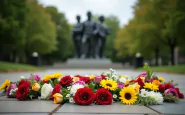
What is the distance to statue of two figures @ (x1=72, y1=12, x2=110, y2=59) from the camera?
95.5ft

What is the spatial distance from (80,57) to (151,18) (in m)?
9.06

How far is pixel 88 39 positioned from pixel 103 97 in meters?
26.2

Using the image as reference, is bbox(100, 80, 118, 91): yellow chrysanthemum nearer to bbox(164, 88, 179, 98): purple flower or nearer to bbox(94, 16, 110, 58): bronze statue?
bbox(164, 88, 179, 98): purple flower

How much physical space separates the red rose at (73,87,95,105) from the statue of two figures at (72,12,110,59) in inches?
993

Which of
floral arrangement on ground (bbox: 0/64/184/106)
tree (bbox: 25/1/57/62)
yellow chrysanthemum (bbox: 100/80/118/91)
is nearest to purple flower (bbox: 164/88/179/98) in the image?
floral arrangement on ground (bbox: 0/64/184/106)

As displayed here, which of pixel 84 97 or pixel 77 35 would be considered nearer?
pixel 84 97

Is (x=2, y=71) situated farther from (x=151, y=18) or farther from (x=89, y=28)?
(x=151, y=18)

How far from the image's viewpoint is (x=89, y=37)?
29.6 meters

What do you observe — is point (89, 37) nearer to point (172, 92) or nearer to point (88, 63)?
point (88, 63)

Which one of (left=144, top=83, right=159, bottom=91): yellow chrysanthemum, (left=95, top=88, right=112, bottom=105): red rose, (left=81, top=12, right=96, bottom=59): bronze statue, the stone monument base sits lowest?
(left=95, top=88, right=112, bottom=105): red rose

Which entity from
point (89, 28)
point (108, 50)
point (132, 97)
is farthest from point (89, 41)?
point (108, 50)

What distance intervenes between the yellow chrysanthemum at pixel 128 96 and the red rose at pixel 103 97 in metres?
0.20

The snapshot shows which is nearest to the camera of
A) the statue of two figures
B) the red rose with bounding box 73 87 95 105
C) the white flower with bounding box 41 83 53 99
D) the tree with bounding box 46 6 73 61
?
the red rose with bounding box 73 87 95 105

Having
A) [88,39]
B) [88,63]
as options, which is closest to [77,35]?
[88,39]
